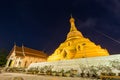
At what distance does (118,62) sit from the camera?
15484mm

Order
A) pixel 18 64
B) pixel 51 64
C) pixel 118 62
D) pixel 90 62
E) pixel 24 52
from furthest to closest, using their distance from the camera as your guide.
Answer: pixel 24 52, pixel 18 64, pixel 51 64, pixel 90 62, pixel 118 62

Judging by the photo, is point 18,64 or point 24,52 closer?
point 18,64

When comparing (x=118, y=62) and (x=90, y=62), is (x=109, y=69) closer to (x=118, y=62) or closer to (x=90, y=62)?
(x=118, y=62)

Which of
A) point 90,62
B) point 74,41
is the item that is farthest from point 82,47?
point 90,62

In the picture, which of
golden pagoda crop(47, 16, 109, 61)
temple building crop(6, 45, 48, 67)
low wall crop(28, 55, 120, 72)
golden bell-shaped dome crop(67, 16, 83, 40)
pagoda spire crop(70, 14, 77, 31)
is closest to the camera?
low wall crop(28, 55, 120, 72)

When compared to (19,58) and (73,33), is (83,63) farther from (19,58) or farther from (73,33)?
(19,58)

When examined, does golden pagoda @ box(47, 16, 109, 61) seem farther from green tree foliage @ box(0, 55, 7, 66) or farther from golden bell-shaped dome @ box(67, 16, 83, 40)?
green tree foliage @ box(0, 55, 7, 66)

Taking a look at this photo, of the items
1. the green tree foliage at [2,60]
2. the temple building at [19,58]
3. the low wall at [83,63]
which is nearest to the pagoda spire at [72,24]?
the temple building at [19,58]

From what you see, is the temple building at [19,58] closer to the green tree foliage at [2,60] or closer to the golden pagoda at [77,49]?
the green tree foliage at [2,60]

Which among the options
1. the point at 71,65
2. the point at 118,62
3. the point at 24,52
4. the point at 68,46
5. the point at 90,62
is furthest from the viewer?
the point at 24,52

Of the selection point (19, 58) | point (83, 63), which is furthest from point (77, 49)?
point (19, 58)

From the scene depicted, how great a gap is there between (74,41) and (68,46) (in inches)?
85.7

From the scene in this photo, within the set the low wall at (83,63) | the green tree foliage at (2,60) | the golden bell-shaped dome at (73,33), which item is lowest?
the low wall at (83,63)

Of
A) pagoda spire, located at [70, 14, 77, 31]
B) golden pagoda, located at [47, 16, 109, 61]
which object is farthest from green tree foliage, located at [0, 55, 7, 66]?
pagoda spire, located at [70, 14, 77, 31]
